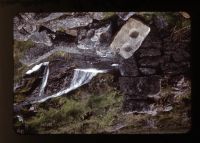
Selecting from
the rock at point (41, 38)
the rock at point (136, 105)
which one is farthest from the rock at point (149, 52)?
the rock at point (41, 38)

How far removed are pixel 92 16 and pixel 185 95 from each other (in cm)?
70

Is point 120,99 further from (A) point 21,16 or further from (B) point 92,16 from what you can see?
(A) point 21,16

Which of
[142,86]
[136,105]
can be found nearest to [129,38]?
[142,86]

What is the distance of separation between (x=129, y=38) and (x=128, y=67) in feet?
0.54

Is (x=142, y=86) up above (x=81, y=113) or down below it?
above

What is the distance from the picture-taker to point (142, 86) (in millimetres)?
2199

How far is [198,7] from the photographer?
224 centimetres

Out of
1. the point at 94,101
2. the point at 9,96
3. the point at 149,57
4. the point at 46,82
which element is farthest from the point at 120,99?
the point at 9,96

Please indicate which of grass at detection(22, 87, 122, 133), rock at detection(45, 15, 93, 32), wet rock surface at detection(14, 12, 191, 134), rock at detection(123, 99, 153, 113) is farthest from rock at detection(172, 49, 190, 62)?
rock at detection(45, 15, 93, 32)

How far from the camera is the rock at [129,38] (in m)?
2.19

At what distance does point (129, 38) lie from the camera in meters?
2.19

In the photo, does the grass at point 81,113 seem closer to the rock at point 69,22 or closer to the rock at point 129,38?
the rock at point 129,38

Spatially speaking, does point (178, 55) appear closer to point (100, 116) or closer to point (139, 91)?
point (139, 91)

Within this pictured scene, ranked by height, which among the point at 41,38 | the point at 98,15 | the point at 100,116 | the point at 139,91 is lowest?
the point at 100,116
